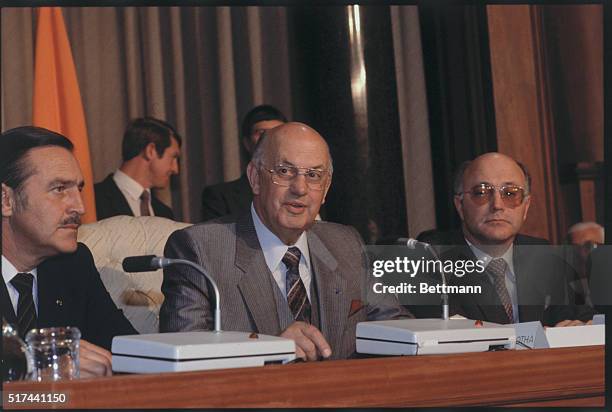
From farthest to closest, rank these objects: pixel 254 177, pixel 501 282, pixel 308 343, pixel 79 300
Answer: pixel 501 282, pixel 254 177, pixel 79 300, pixel 308 343

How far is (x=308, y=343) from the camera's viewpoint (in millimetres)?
2527

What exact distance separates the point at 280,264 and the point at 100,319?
60cm

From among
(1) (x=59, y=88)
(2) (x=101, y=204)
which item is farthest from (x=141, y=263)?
(2) (x=101, y=204)

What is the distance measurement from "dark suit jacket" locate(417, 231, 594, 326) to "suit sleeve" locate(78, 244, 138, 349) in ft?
3.91

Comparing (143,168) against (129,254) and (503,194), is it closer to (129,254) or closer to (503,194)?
(129,254)

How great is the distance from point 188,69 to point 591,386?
3923 millimetres

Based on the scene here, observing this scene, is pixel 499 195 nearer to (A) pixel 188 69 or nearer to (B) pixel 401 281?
(B) pixel 401 281

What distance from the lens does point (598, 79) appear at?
5742 millimetres

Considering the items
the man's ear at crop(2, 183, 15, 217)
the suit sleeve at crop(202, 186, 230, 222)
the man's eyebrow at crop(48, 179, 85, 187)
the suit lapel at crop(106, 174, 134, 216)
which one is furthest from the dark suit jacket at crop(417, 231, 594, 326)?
the suit lapel at crop(106, 174, 134, 216)

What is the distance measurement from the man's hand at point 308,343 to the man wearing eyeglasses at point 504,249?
3.51ft

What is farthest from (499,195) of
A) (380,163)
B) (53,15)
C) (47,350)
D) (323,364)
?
(53,15)

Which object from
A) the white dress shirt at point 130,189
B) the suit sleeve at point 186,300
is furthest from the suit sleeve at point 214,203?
the suit sleeve at point 186,300

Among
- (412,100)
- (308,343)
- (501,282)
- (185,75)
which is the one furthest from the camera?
(185,75)

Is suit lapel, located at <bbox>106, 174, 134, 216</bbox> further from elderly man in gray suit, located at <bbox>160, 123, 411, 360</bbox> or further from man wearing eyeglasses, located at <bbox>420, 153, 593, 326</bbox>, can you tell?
elderly man in gray suit, located at <bbox>160, 123, 411, 360</bbox>
